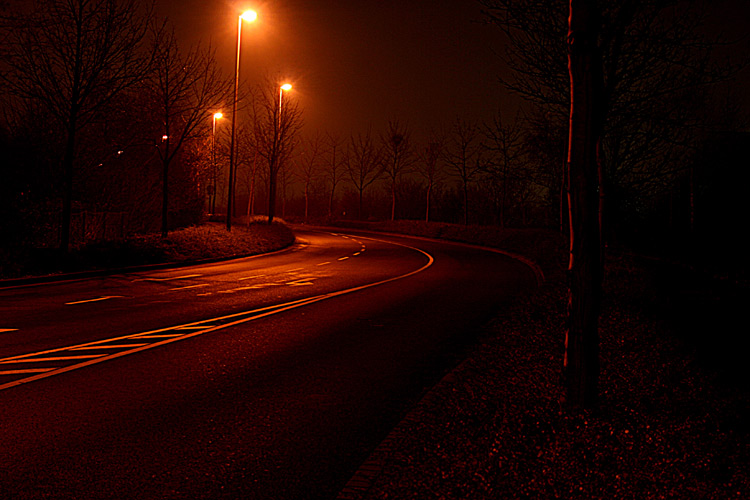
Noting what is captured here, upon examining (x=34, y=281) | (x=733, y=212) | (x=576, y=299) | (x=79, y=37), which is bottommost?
(x=34, y=281)

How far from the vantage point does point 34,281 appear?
15.1 metres

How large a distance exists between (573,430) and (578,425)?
103 mm

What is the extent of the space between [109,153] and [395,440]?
76.6ft

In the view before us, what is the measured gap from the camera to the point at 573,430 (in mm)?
4266

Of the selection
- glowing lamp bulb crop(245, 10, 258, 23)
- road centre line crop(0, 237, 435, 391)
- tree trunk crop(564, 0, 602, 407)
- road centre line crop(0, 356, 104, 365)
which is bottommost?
road centre line crop(0, 356, 104, 365)

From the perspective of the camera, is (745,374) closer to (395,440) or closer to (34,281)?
(395,440)

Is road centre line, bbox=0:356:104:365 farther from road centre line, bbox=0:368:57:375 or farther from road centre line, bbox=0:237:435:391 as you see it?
road centre line, bbox=0:368:57:375

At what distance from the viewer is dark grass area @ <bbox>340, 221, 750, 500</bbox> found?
11.5 ft

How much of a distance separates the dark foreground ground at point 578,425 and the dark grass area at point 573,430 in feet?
0.04

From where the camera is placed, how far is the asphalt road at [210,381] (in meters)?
4.12

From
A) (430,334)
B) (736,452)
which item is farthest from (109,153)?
(736,452)

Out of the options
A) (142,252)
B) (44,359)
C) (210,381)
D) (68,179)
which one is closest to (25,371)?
(44,359)

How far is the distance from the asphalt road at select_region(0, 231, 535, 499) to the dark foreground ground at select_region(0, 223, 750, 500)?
1.64 ft

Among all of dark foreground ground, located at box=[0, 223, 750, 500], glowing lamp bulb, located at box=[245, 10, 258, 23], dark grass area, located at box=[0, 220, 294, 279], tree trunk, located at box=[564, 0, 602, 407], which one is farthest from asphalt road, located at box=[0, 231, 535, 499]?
glowing lamp bulb, located at box=[245, 10, 258, 23]
